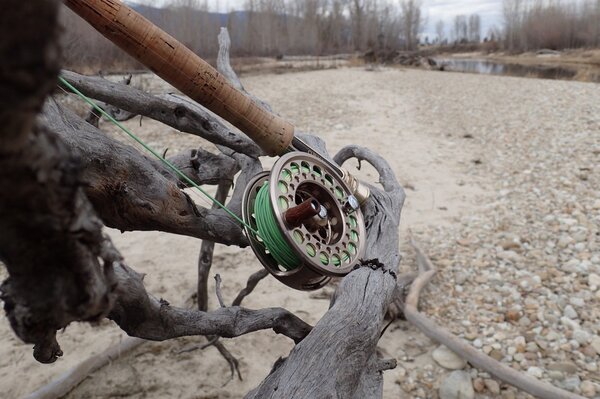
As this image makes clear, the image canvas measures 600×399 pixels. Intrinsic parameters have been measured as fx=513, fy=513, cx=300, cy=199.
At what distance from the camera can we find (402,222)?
4668 millimetres

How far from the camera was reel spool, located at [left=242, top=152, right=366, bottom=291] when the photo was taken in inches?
51.8

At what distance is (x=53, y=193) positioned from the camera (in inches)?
19.1

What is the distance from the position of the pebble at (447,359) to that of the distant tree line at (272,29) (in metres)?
6.40

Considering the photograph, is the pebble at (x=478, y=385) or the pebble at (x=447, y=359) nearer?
the pebble at (x=478, y=385)

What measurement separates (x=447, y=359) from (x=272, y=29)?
2473 centimetres

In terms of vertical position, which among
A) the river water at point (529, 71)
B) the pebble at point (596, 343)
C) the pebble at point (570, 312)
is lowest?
the pebble at point (596, 343)

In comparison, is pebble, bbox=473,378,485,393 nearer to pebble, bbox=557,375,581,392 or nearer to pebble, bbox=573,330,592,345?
pebble, bbox=557,375,581,392

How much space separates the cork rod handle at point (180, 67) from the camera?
48.4 inches

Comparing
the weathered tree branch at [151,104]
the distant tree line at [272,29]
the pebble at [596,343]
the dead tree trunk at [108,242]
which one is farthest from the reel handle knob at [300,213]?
the distant tree line at [272,29]

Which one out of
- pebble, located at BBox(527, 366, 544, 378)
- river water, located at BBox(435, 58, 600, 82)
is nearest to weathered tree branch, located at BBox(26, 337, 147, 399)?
pebble, located at BBox(527, 366, 544, 378)

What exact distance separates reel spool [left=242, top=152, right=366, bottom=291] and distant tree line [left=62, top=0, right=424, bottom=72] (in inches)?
257

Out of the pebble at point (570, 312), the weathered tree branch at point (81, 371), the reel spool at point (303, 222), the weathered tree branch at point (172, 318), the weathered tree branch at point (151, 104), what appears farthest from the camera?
the pebble at point (570, 312)

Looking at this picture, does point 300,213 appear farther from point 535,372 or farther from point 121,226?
point 535,372

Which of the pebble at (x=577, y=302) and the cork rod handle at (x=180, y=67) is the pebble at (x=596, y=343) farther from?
the cork rod handle at (x=180, y=67)
